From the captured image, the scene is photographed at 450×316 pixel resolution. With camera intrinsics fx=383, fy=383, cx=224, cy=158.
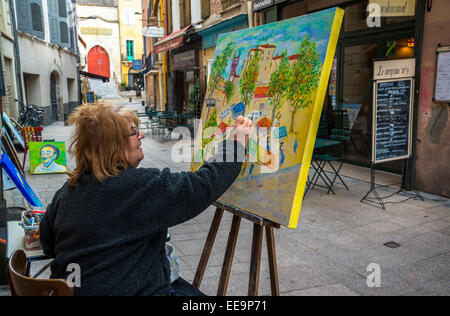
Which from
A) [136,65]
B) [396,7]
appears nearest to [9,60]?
[396,7]

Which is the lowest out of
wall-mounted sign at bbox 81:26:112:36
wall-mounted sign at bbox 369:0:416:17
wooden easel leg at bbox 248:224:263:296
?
wooden easel leg at bbox 248:224:263:296

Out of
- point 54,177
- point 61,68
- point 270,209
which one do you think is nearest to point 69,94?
point 61,68

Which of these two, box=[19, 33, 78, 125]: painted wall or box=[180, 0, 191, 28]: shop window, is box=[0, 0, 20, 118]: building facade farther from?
box=[180, 0, 191, 28]: shop window

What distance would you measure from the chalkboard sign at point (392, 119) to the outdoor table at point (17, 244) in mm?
4070

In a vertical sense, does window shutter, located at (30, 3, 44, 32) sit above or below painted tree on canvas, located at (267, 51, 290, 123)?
above

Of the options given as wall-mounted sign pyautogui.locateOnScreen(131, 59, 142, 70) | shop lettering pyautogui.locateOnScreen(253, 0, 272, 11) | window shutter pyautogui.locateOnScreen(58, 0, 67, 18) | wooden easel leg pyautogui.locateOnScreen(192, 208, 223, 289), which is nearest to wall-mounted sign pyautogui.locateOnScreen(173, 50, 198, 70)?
shop lettering pyautogui.locateOnScreen(253, 0, 272, 11)

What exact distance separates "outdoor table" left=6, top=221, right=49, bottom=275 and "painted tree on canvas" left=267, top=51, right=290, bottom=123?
139 centimetres

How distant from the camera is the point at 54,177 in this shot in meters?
7.25

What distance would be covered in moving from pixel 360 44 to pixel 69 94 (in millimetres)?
19854

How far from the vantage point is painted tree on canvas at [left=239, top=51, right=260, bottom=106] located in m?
2.31

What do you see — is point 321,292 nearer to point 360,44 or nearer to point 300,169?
point 300,169

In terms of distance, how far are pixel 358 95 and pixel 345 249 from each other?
422 centimetres
